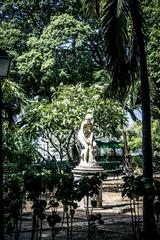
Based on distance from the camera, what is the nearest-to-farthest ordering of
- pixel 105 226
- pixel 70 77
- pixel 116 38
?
pixel 116 38, pixel 105 226, pixel 70 77

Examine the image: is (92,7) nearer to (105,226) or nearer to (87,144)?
(105,226)

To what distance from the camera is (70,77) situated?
94.8 feet

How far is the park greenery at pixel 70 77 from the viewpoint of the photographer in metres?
8.52

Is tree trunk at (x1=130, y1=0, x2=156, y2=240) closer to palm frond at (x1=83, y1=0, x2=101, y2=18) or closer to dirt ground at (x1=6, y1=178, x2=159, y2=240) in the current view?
dirt ground at (x1=6, y1=178, x2=159, y2=240)

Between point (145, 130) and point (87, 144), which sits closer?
point (145, 130)

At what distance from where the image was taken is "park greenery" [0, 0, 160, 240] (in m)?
8.52

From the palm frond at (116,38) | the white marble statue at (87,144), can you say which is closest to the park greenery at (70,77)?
the palm frond at (116,38)

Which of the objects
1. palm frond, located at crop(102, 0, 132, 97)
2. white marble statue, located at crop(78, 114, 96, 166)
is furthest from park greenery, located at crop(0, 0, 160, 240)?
white marble statue, located at crop(78, 114, 96, 166)

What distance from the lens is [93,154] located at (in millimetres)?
15109

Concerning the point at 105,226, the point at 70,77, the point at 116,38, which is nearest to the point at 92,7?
the point at 116,38

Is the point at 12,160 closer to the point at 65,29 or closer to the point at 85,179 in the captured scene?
the point at 85,179

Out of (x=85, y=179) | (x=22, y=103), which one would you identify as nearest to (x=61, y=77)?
(x=22, y=103)

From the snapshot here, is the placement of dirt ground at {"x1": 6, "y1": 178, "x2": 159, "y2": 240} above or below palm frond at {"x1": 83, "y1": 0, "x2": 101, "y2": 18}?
below

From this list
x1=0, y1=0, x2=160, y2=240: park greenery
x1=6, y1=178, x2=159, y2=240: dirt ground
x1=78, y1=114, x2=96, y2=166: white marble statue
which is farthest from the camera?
x1=78, y1=114, x2=96, y2=166: white marble statue
